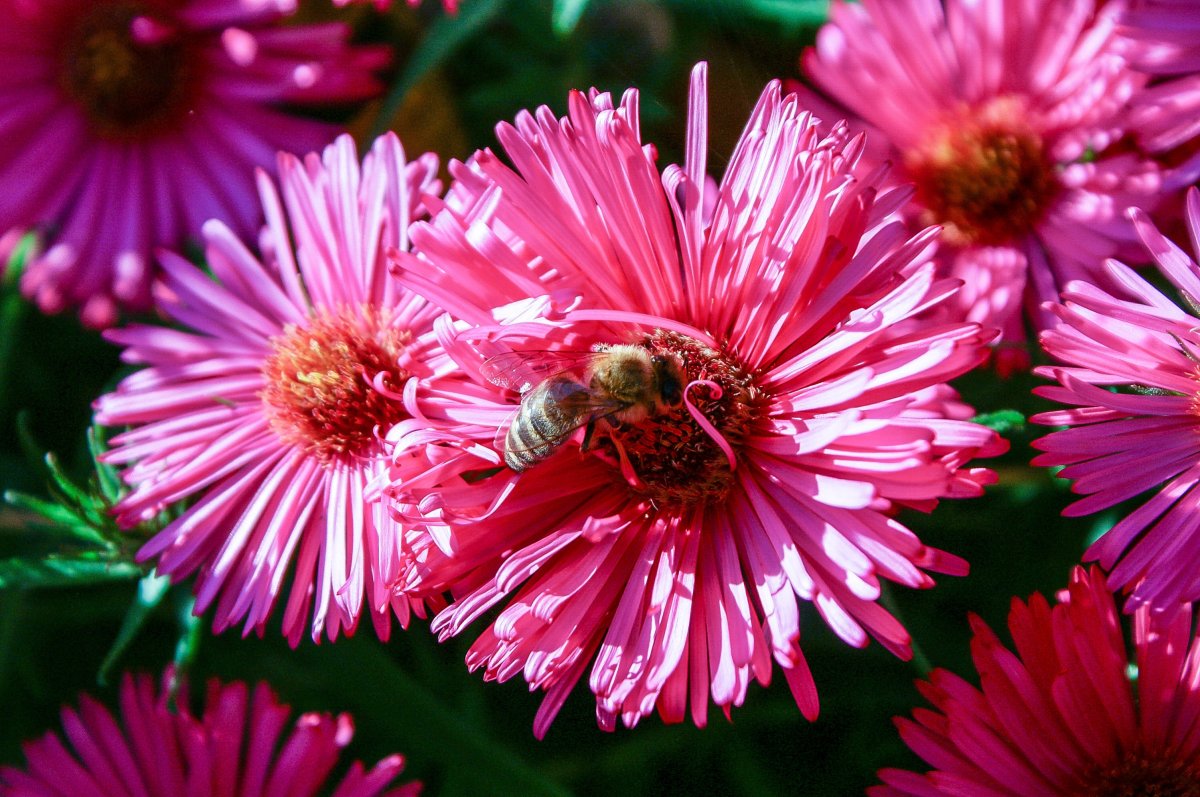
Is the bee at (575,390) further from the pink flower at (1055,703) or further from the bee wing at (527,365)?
the pink flower at (1055,703)

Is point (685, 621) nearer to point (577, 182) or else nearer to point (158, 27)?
point (577, 182)

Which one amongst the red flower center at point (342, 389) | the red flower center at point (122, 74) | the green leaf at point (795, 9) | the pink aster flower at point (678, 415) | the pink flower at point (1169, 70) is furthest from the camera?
the red flower center at point (122, 74)

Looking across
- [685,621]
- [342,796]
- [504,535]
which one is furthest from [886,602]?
[342,796]

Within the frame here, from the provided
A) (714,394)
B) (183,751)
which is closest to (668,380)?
(714,394)

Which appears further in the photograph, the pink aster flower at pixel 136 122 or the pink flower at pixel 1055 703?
the pink aster flower at pixel 136 122

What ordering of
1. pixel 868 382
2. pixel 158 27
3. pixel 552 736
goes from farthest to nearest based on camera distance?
pixel 552 736 → pixel 158 27 → pixel 868 382

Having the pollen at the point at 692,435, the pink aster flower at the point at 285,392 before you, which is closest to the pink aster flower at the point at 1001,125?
the pollen at the point at 692,435

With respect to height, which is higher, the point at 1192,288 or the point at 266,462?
the point at 1192,288
